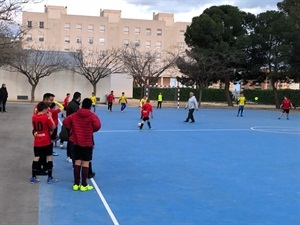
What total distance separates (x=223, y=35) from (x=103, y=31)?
49.7m

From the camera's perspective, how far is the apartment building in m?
89.8

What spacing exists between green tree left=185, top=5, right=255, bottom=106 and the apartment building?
38365 millimetres

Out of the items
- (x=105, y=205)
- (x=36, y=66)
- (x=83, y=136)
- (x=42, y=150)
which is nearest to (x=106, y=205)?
(x=105, y=205)

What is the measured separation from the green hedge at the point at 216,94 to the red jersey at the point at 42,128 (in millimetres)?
44633

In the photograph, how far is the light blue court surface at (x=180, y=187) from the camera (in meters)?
6.45

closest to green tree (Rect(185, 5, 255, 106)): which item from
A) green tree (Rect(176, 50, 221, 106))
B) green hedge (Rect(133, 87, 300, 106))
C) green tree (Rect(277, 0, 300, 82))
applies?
green tree (Rect(176, 50, 221, 106))

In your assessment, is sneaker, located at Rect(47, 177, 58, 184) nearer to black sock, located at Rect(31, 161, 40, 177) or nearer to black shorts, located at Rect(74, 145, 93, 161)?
black sock, located at Rect(31, 161, 40, 177)

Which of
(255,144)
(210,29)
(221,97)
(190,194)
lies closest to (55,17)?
(221,97)

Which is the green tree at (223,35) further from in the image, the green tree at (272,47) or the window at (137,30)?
the window at (137,30)

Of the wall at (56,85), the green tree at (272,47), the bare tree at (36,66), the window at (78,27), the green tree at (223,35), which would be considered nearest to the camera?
the bare tree at (36,66)

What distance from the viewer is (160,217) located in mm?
6398

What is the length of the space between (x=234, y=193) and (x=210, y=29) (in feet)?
131

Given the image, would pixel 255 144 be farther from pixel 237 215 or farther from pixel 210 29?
pixel 210 29

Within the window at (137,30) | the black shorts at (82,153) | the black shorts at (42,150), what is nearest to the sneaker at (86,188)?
the black shorts at (82,153)
